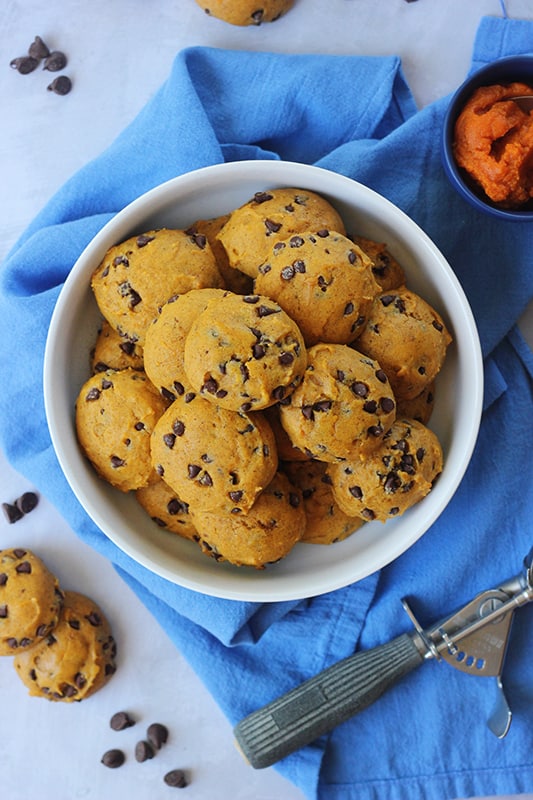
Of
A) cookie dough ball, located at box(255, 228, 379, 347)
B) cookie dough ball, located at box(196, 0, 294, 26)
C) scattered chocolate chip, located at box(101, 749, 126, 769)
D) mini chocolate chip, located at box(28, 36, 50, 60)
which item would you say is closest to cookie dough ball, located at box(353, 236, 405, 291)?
cookie dough ball, located at box(255, 228, 379, 347)

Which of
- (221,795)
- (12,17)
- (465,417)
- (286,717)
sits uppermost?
(12,17)

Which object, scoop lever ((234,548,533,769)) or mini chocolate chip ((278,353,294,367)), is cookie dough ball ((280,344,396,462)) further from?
scoop lever ((234,548,533,769))

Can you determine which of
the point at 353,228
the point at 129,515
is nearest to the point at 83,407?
the point at 129,515

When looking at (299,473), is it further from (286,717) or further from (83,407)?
(286,717)

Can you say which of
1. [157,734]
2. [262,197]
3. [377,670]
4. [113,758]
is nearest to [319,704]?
[377,670]

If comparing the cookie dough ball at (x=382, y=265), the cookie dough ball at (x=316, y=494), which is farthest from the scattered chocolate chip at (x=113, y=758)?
the cookie dough ball at (x=382, y=265)

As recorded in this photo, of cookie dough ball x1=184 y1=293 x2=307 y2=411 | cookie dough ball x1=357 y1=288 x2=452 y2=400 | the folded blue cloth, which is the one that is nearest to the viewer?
cookie dough ball x1=184 y1=293 x2=307 y2=411
